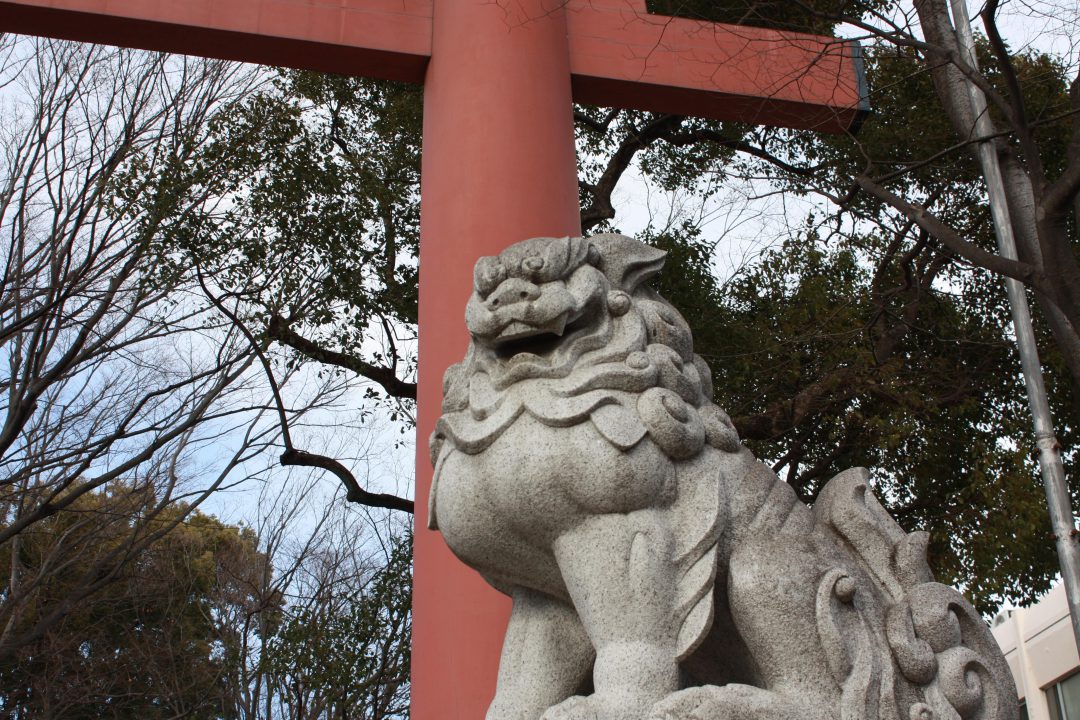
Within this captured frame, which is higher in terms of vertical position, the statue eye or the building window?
the statue eye

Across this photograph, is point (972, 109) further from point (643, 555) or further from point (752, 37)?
point (643, 555)

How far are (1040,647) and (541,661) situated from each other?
12.9 metres

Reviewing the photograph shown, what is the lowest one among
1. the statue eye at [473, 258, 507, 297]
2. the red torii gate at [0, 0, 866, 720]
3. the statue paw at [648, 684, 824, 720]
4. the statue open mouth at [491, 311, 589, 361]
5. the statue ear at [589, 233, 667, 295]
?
the statue paw at [648, 684, 824, 720]

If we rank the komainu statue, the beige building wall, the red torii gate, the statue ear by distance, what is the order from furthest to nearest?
1. the beige building wall
2. the red torii gate
3. the statue ear
4. the komainu statue

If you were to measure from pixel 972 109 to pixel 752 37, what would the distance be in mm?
1207

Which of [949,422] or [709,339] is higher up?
[709,339]

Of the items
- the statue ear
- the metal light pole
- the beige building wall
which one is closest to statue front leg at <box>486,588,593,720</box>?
the statue ear

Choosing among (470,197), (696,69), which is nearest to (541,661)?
(470,197)

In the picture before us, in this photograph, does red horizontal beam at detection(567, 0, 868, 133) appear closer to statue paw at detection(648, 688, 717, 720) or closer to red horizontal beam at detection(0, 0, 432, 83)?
red horizontal beam at detection(0, 0, 432, 83)

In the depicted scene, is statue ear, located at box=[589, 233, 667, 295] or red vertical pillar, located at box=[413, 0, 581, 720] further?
red vertical pillar, located at box=[413, 0, 581, 720]

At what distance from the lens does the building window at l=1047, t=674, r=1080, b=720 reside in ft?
43.5

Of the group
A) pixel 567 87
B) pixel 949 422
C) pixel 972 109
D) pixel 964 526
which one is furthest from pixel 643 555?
pixel 949 422

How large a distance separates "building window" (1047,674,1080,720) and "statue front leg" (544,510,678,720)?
12.5 metres

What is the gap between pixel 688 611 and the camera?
8.11 feet
